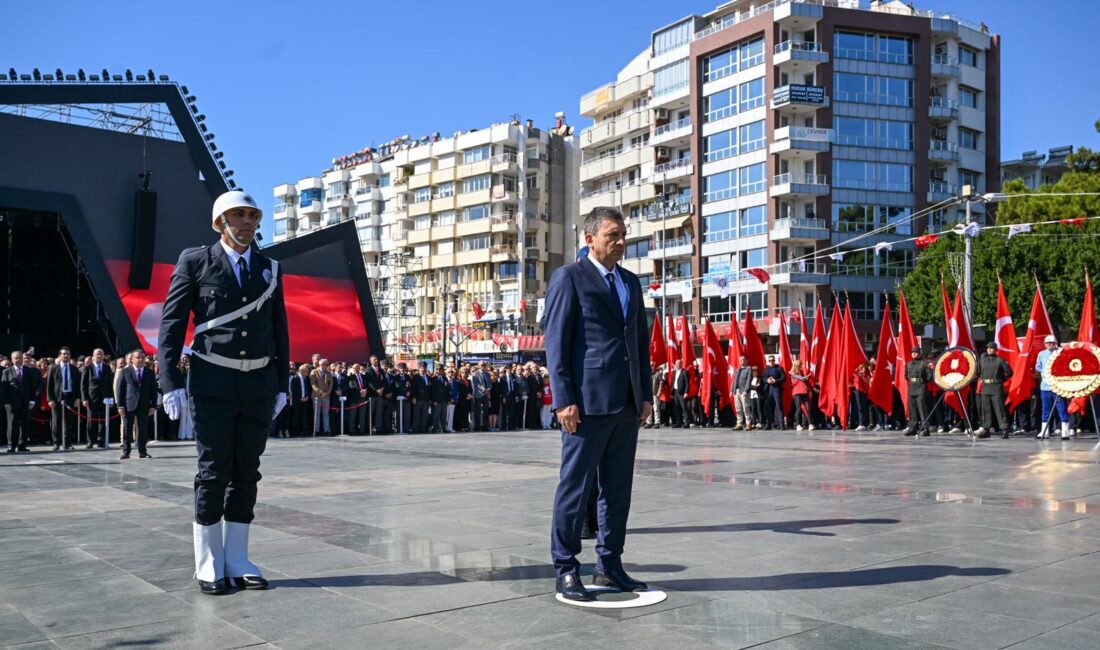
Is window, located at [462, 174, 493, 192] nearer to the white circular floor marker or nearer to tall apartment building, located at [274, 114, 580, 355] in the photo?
tall apartment building, located at [274, 114, 580, 355]

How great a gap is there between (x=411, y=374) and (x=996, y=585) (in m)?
22.8

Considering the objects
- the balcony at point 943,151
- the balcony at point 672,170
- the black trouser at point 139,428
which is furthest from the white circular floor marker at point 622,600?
the balcony at point 672,170

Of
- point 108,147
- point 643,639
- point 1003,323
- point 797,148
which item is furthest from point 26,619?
point 797,148

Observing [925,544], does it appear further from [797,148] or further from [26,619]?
[797,148]

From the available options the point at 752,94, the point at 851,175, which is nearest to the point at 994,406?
the point at 851,175

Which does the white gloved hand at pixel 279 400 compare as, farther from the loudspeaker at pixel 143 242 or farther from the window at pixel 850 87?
the window at pixel 850 87

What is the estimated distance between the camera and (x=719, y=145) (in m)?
68.8

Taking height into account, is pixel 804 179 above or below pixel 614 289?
above

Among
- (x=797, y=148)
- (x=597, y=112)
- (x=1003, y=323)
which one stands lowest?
(x=1003, y=323)

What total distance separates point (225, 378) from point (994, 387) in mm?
19305

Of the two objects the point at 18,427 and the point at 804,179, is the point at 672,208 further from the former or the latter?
the point at 18,427

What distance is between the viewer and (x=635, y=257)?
77000mm

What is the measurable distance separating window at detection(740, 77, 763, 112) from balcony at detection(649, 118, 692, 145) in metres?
4.99

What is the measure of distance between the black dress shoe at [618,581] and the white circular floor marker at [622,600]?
0.03 m
